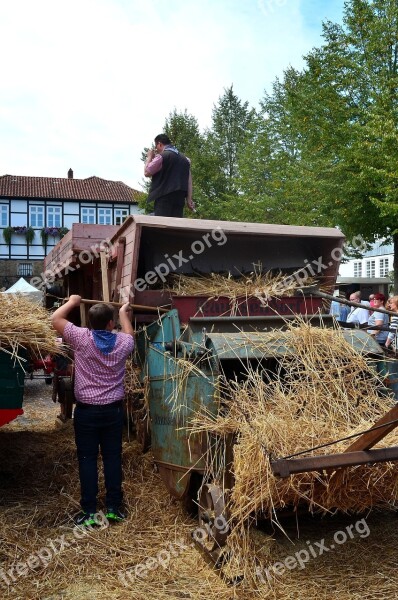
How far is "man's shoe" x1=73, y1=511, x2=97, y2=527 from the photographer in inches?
183

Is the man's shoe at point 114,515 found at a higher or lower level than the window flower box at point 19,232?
lower

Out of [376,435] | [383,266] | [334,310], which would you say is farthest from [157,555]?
[383,266]

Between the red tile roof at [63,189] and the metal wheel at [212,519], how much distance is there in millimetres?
34244

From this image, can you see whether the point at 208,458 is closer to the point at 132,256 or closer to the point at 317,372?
the point at 317,372

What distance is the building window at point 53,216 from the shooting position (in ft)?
125

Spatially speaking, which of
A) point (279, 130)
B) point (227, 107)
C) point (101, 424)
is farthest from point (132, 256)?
point (227, 107)

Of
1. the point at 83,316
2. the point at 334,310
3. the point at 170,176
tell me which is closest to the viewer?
the point at 83,316

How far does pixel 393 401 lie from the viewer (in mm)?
4406

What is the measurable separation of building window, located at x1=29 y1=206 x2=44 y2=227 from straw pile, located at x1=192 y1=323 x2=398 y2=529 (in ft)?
115

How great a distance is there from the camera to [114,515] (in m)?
4.75

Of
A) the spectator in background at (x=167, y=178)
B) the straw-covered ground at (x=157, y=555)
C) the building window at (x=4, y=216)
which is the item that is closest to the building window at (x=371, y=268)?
the building window at (x=4, y=216)

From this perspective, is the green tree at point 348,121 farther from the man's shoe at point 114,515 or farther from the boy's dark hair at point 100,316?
the man's shoe at point 114,515

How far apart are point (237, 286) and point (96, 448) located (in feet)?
6.32

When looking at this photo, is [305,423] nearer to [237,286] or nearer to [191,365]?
[191,365]
